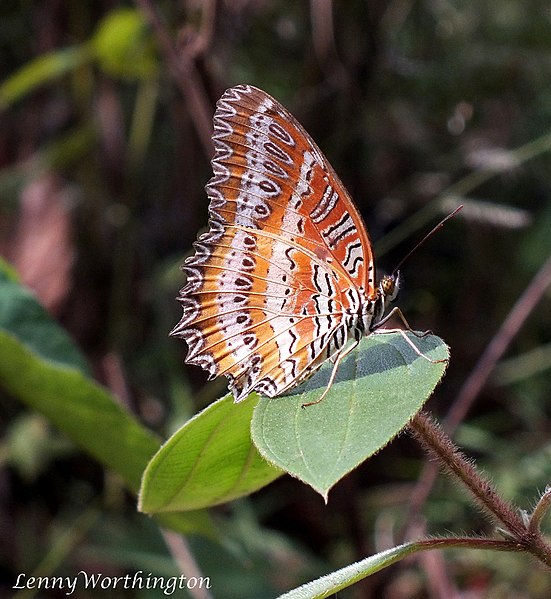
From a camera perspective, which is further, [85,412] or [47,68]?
[47,68]

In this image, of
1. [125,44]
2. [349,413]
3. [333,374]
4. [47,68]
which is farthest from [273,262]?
[47,68]

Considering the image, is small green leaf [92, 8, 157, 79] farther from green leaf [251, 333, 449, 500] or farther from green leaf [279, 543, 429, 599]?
green leaf [279, 543, 429, 599]

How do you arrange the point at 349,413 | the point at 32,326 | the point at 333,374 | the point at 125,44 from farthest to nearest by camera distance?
the point at 125,44, the point at 32,326, the point at 333,374, the point at 349,413

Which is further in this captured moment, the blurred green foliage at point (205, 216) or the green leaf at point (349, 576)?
the blurred green foliage at point (205, 216)

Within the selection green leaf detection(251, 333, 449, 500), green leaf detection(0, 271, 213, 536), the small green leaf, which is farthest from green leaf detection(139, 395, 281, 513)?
the small green leaf

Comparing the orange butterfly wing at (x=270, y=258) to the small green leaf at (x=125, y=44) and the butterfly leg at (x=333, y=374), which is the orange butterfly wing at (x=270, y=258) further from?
the small green leaf at (x=125, y=44)

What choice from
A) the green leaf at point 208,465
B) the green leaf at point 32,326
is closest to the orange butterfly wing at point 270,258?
the green leaf at point 208,465

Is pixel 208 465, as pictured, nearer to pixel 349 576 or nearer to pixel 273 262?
pixel 349 576
